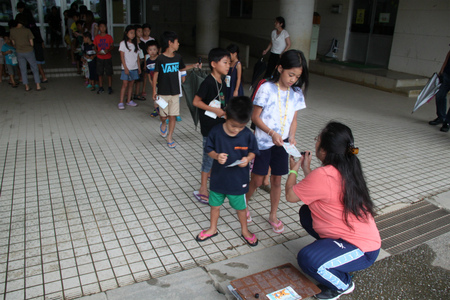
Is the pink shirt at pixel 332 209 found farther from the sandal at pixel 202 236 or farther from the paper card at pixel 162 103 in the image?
the paper card at pixel 162 103

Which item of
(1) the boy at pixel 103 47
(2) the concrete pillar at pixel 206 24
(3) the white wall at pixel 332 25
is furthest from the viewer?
(2) the concrete pillar at pixel 206 24

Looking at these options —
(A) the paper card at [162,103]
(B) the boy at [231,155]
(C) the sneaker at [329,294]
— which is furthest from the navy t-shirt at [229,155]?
(A) the paper card at [162,103]

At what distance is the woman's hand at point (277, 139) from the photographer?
3196 mm

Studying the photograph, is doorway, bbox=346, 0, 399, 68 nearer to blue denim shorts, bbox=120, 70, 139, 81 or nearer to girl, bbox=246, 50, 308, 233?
blue denim shorts, bbox=120, 70, 139, 81

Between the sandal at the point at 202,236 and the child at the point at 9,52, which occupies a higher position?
the child at the point at 9,52

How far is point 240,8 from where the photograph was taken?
17.3 metres

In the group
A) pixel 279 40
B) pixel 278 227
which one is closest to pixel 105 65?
pixel 279 40

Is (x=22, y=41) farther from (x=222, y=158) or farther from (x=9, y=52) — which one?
(x=222, y=158)

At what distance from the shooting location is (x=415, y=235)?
3.73 metres

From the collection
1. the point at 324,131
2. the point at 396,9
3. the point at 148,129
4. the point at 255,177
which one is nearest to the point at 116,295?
the point at 255,177

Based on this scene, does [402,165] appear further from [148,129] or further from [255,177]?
[148,129]

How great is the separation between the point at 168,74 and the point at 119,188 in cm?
207

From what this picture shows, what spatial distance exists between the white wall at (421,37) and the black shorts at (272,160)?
9.03 meters

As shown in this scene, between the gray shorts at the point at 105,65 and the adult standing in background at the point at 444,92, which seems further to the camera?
the gray shorts at the point at 105,65
